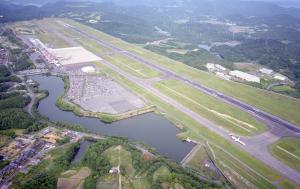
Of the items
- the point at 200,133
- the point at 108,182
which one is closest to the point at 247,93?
the point at 200,133

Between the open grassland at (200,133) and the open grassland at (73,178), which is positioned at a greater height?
the open grassland at (73,178)

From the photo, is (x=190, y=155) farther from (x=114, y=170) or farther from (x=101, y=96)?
(x=101, y=96)

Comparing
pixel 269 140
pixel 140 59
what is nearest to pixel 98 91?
pixel 140 59

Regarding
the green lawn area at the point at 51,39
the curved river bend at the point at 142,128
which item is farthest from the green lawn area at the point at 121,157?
the green lawn area at the point at 51,39

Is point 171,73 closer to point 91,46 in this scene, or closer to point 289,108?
point 289,108

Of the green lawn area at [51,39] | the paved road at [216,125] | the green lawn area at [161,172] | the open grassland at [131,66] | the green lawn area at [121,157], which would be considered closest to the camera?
the green lawn area at [161,172]

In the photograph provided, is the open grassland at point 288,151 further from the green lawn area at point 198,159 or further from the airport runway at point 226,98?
the green lawn area at point 198,159
